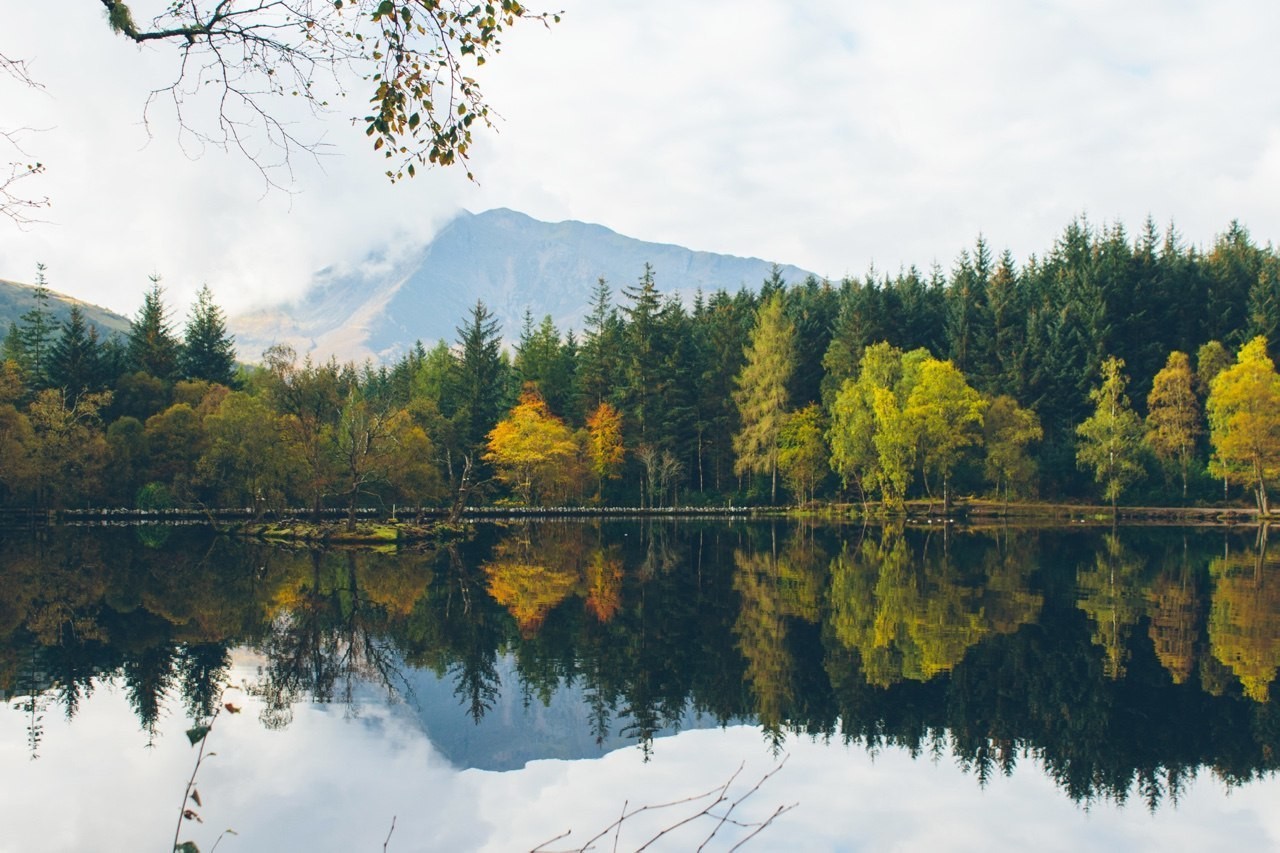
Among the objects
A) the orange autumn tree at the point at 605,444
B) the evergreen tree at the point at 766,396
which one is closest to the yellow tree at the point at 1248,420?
the evergreen tree at the point at 766,396

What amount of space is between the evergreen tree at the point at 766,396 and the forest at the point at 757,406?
206mm

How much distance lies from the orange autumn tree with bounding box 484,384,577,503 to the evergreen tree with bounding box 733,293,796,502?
A: 12.4 meters

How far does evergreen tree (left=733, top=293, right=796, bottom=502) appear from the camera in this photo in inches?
2675

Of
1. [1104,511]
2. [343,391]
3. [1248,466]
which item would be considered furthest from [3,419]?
[1248,466]

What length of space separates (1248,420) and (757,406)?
29938 mm

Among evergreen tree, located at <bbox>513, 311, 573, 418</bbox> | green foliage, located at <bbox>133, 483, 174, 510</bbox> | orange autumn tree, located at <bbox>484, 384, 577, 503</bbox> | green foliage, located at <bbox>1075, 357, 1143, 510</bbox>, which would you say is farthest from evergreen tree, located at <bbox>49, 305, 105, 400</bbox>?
green foliage, located at <bbox>1075, 357, 1143, 510</bbox>

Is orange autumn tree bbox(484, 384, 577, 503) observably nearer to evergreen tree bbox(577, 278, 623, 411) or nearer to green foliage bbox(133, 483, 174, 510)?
evergreen tree bbox(577, 278, 623, 411)

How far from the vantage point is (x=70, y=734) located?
12.4 m

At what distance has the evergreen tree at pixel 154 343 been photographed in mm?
71062

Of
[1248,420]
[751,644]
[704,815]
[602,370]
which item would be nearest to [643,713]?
[704,815]

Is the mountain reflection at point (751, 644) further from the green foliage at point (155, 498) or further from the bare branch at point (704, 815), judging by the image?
the green foliage at point (155, 498)

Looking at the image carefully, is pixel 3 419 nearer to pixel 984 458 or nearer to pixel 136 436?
pixel 136 436

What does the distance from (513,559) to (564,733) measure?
74.5 ft

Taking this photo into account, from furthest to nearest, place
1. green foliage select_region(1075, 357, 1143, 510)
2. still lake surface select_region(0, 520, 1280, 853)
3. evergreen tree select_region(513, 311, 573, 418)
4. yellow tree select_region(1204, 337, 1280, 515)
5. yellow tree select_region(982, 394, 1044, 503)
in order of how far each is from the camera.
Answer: evergreen tree select_region(513, 311, 573, 418) → yellow tree select_region(982, 394, 1044, 503) → green foliage select_region(1075, 357, 1143, 510) → yellow tree select_region(1204, 337, 1280, 515) → still lake surface select_region(0, 520, 1280, 853)
